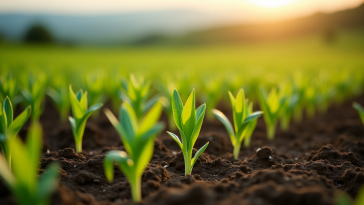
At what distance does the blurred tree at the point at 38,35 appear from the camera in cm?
5284

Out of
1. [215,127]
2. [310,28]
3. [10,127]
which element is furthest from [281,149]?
[310,28]

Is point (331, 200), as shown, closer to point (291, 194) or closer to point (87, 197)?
point (291, 194)

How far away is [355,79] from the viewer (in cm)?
726

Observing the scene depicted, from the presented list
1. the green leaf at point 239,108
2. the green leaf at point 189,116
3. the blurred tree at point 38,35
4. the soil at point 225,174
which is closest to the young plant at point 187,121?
the green leaf at point 189,116

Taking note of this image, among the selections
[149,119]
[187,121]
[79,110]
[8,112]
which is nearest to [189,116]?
[187,121]

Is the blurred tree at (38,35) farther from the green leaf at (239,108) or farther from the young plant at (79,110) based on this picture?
the green leaf at (239,108)

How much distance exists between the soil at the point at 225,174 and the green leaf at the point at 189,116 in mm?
378

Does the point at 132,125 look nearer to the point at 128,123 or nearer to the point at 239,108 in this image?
the point at 128,123

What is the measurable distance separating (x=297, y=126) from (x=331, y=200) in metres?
3.50

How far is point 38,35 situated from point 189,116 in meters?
60.6

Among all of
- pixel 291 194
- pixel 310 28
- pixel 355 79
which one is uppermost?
pixel 310 28

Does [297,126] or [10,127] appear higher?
[10,127]

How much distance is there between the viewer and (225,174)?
2.31 metres

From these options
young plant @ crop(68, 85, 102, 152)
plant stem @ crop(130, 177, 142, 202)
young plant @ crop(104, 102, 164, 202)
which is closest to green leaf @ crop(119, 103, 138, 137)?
young plant @ crop(104, 102, 164, 202)
